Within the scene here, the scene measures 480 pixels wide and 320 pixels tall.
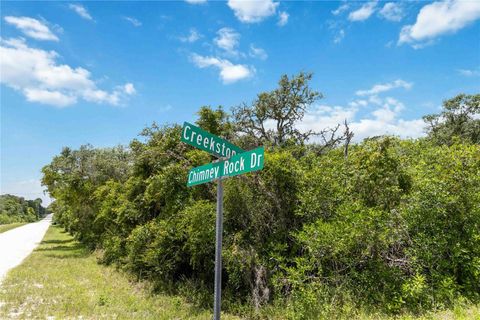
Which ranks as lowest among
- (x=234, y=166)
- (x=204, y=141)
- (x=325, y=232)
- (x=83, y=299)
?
(x=83, y=299)

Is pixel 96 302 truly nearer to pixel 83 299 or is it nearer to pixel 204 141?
pixel 83 299

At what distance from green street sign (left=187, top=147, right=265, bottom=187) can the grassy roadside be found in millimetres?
3828

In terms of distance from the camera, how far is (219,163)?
135 inches

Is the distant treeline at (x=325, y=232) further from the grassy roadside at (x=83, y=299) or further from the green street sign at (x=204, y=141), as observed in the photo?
the green street sign at (x=204, y=141)

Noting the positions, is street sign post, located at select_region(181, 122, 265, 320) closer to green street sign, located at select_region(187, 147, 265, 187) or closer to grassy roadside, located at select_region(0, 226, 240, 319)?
green street sign, located at select_region(187, 147, 265, 187)

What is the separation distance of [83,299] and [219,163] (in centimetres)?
605

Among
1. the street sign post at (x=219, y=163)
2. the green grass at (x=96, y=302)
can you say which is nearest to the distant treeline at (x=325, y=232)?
the green grass at (x=96, y=302)

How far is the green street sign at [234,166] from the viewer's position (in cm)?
313

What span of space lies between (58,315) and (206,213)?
350 centimetres

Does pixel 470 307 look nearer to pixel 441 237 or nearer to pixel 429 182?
pixel 441 237

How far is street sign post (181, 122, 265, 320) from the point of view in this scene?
315 centimetres

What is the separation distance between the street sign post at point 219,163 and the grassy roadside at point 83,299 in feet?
11.5

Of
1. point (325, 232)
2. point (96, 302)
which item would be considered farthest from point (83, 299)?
point (325, 232)

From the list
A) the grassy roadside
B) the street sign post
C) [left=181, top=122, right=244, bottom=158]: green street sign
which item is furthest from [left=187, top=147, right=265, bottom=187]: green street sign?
the grassy roadside
